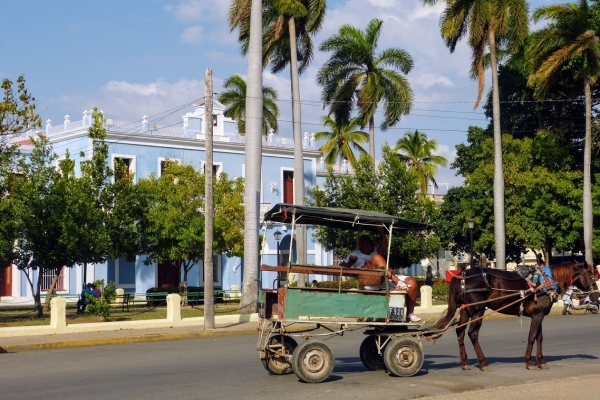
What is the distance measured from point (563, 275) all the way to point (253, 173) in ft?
51.5

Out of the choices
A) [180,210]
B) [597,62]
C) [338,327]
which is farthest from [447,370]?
[597,62]

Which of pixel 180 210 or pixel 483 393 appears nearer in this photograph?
pixel 483 393

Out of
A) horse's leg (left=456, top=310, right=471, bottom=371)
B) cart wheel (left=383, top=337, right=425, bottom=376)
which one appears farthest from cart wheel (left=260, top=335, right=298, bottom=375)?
horse's leg (left=456, top=310, right=471, bottom=371)

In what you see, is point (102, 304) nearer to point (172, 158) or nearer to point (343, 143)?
point (172, 158)

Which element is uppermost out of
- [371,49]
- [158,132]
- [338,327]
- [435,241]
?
[371,49]

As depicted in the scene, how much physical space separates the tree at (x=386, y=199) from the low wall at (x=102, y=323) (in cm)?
1320

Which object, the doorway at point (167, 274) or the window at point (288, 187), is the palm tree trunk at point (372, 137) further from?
the doorway at point (167, 274)

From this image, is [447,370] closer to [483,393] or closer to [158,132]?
[483,393]

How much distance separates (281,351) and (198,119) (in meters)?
34.7

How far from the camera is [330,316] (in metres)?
12.2

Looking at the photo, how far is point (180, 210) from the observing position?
3716 centimetres

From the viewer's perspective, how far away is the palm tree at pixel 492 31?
35250 millimetres

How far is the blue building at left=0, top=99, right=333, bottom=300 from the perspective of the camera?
4234 centimetres

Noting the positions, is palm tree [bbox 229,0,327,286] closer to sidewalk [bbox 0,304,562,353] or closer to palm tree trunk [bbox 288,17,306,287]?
palm tree trunk [bbox 288,17,306,287]
